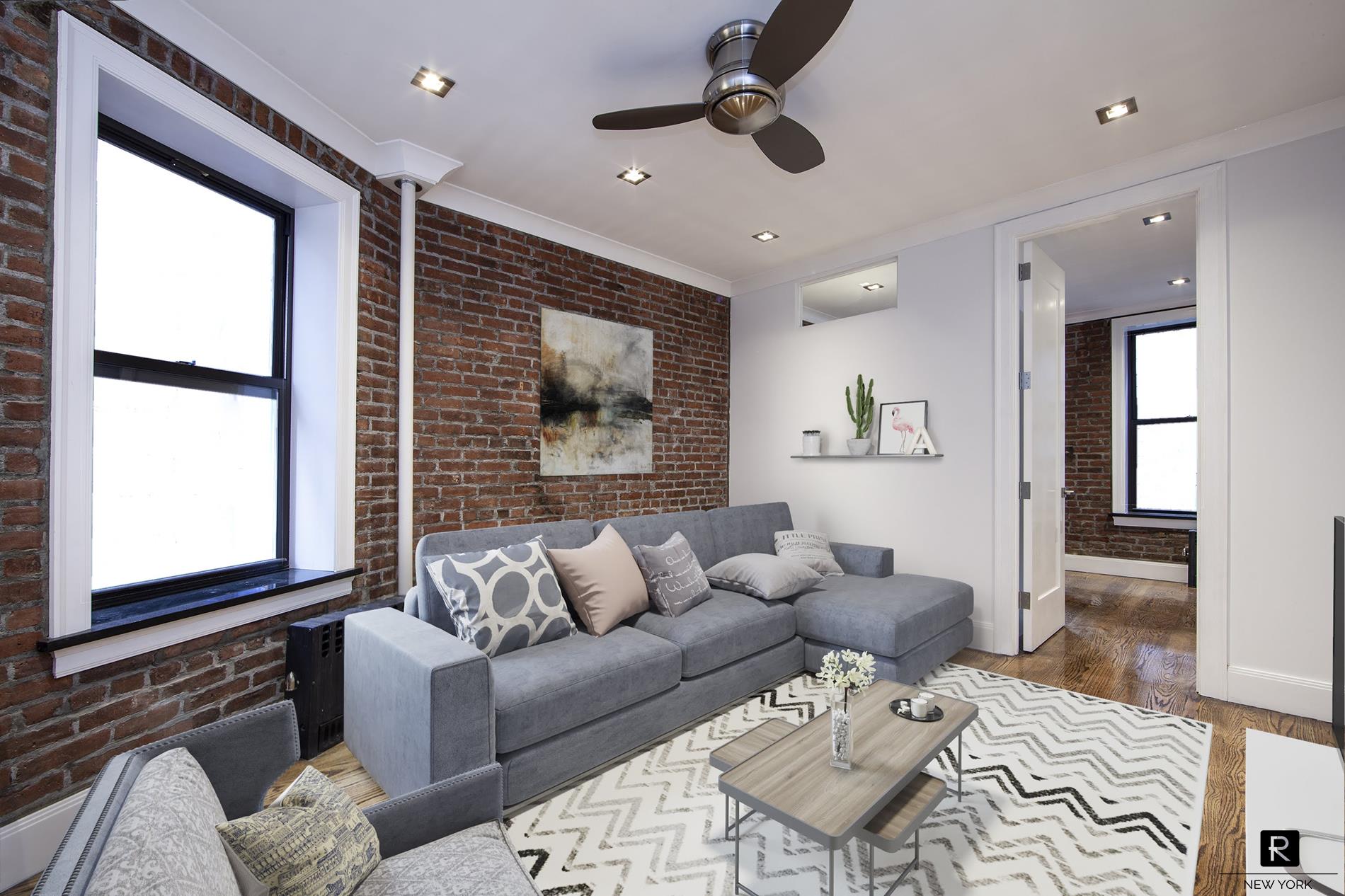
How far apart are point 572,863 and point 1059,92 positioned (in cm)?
342

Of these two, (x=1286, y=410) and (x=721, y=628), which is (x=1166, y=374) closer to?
(x=1286, y=410)

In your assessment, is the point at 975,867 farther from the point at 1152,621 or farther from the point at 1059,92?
the point at 1152,621

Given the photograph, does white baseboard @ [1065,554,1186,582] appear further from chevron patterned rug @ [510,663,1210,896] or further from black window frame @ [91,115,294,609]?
black window frame @ [91,115,294,609]

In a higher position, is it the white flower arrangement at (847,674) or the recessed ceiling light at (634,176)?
the recessed ceiling light at (634,176)

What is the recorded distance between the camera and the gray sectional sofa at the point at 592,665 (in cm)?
187

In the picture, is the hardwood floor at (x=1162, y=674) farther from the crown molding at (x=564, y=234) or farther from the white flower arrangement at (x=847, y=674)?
the crown molding at (x=564, y=234)

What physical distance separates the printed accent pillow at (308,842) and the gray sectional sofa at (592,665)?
0.63m

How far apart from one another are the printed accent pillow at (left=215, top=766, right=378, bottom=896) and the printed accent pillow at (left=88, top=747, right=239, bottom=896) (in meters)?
0.06

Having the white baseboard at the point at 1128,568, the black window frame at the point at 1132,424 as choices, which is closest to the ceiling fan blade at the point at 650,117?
the black window frame at the point at 1132,424

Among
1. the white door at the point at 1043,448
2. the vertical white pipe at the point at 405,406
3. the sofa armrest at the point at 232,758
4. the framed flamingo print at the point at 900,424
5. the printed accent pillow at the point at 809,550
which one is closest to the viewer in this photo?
the sofa armrest at the point at 232,758

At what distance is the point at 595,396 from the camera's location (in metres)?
4.14

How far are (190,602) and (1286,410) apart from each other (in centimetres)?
A: 468

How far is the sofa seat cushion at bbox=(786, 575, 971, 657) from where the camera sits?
294cm

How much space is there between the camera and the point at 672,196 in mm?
3498
